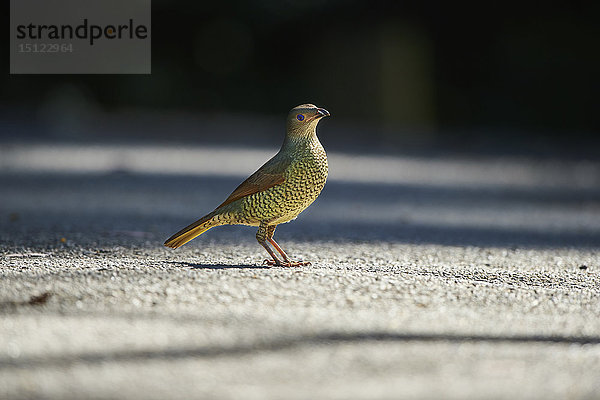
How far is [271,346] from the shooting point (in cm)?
293

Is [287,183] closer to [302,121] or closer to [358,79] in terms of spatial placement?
[302,121]

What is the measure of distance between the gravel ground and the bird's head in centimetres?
66

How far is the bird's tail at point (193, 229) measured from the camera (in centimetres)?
423

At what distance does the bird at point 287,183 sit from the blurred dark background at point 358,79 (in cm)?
1008

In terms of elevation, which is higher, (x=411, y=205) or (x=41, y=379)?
(x=411, y=205)

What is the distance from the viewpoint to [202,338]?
297cm

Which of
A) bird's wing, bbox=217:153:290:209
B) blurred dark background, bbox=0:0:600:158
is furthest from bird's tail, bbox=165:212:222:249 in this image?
blurred dark background, bbox=0:0:600:158

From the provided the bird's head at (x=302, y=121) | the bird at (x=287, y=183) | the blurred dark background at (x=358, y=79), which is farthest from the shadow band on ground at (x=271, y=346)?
the blurred dark background at (x=358, y=79)

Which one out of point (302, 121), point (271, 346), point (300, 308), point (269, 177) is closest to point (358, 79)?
point (302, 121)

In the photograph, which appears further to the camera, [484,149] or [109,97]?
[109,97]

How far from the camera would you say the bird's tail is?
13.9 feet

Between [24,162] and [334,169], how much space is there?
12.4 ft

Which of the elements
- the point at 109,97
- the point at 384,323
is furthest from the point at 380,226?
the point at 109,97

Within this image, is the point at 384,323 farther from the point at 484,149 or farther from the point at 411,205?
the point at 484,149
